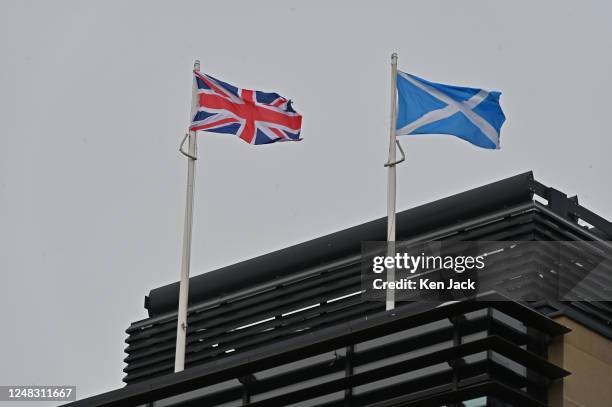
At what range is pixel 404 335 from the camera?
33.6 m

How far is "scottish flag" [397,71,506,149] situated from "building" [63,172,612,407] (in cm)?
112

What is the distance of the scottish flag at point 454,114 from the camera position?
38125 millimetres

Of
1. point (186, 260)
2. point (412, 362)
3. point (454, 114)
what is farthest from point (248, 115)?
point (412, 362)

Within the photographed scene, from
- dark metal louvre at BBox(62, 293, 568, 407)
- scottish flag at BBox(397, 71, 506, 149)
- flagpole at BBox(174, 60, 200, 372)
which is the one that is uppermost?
scottish flag at BBox(397, 71, 506, 149)

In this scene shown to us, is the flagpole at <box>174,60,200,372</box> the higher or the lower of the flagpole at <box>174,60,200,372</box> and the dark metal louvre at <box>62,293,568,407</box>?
the higher

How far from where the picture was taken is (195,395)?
36.1 m

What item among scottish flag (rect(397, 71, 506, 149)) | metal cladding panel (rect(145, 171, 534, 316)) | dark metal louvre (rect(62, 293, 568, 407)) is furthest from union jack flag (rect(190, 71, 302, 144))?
dark metal louvre (rect(62, 293, 568, 407))

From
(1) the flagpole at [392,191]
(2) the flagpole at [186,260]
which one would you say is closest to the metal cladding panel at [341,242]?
(1) the flagpole at [392,191]

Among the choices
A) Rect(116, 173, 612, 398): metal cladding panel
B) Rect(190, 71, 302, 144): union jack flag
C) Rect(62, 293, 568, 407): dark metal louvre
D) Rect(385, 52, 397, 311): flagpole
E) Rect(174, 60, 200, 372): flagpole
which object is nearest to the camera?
Rect(62, 293, 568, 407): dark metal louvre

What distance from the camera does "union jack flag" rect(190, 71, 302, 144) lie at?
131 ft

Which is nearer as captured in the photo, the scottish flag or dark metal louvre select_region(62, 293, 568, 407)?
dark metal louvre select_region(62, 293, 568, 407)

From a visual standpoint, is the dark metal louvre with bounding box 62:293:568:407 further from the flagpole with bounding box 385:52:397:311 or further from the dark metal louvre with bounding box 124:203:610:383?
the dark metal louvre with bounding box 124:203:610:383

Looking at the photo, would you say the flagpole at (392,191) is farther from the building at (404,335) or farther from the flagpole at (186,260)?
the flagpole at (186,260)

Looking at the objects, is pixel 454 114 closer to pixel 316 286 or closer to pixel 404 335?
pixel 316 286
